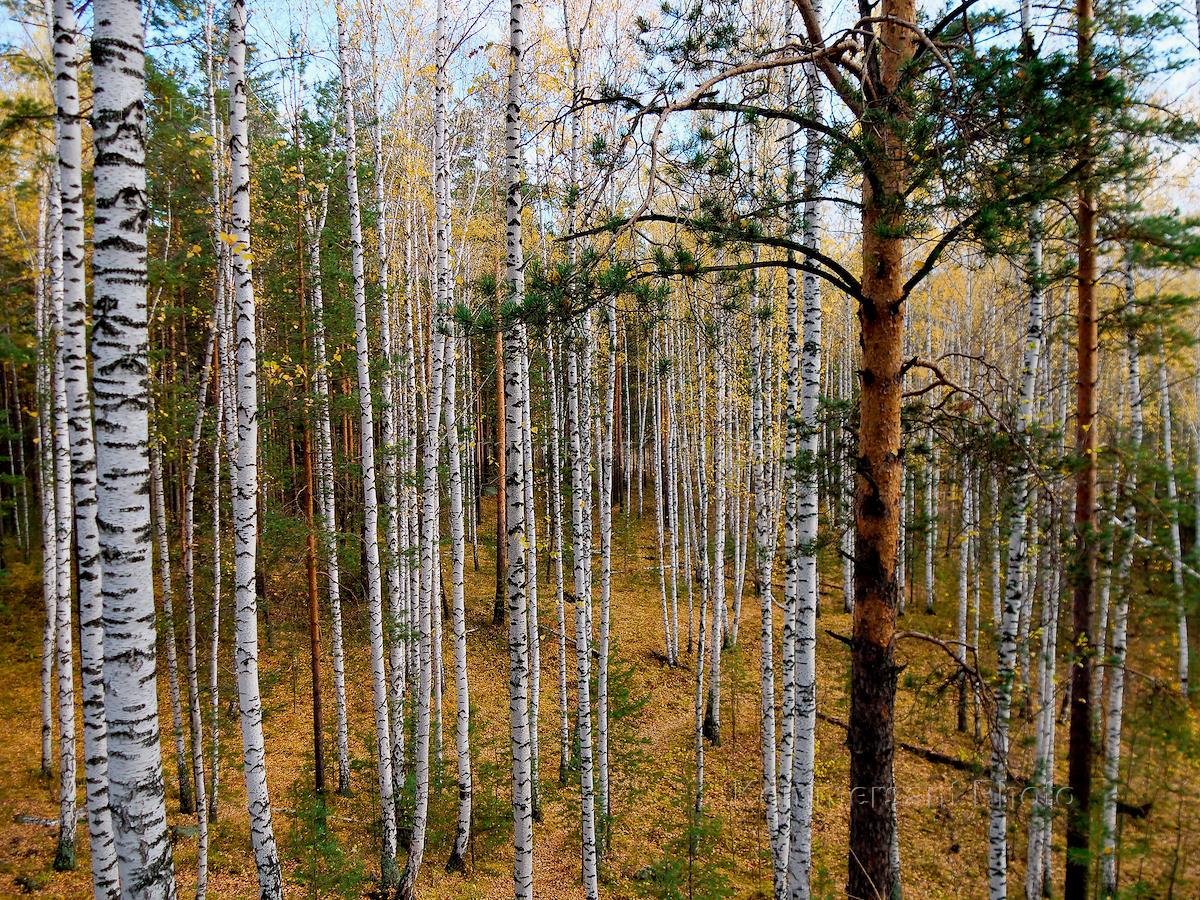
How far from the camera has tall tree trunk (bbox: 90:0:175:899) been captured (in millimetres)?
2533

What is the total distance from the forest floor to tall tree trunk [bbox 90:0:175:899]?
4368mm

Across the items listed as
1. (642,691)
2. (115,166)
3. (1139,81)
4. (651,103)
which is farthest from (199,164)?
(642,691)

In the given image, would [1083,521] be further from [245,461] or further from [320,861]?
[320,861]

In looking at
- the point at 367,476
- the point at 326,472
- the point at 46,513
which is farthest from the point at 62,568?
the point at 367,476

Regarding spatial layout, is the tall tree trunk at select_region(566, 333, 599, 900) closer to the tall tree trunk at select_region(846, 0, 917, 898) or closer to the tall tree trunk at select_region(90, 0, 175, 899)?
the tall tree trunk at select_region(846, 0, 917, 898)

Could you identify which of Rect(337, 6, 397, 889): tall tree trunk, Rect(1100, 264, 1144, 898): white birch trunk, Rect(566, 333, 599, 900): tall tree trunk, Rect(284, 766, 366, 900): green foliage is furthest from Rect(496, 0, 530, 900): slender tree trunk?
Rect(1100, 264, 1144, 898): white birch trunk

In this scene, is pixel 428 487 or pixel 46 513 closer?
pixel 428 487

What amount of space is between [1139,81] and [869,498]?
2705 mm

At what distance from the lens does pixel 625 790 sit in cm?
979

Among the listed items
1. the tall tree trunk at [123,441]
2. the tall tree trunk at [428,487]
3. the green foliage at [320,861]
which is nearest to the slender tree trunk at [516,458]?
the tall tree trunk at [123,441]

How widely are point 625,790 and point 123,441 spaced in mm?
9486

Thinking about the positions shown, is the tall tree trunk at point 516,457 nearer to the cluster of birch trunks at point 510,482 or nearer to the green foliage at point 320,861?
the cluster of birch trunks at point 510,482

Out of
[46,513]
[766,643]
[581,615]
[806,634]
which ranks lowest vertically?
[766,643]

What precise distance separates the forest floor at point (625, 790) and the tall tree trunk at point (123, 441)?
4.37 meters
